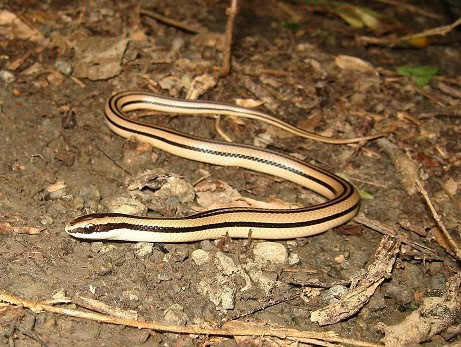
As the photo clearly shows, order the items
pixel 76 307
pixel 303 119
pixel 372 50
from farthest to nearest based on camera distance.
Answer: pixel 372 50 < pixel 303 119 < pixel 76 307

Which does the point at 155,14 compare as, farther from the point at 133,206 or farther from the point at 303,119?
the point at 133,206

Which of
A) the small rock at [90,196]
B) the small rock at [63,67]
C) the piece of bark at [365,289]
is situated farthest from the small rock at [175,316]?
the small rock at [63,67]

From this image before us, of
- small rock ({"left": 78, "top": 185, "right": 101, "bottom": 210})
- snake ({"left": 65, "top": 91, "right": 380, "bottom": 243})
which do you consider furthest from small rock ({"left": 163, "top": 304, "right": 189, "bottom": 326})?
small rock ({"left": 78, "top": 185, "right": 101, "bottom": 210})

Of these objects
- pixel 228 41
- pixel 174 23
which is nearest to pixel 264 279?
pixel 228 41

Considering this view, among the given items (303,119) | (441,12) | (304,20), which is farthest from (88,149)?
(441,12)

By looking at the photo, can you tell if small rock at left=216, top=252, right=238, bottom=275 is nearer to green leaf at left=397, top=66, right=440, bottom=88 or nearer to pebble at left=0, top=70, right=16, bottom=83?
pebble at left=0, top=70, right=16, bottom=83

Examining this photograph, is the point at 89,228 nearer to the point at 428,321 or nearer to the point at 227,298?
the point at 227,298
